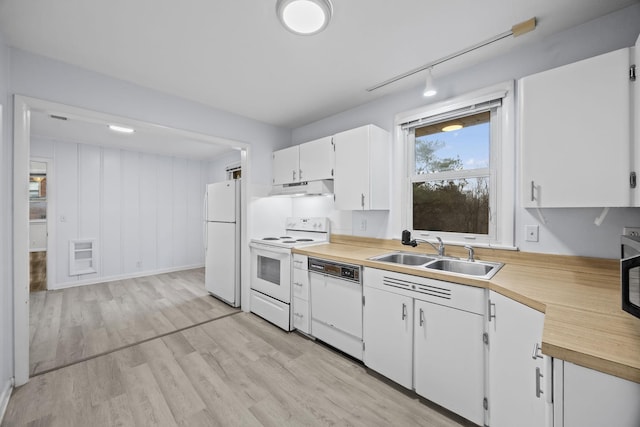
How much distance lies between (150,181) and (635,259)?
20.9 ft

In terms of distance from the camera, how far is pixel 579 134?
1.44 meters

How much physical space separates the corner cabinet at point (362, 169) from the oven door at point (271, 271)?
0.85 metres

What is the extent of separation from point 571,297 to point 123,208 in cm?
625

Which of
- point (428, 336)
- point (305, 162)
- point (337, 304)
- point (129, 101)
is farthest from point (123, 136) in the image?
point (428, 336)

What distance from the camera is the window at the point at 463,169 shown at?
2025 mm

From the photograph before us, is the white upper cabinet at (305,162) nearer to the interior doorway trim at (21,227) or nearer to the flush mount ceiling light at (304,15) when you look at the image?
the flush mount ceiling light at (304,15)

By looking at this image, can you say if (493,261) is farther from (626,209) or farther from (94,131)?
(94,131)

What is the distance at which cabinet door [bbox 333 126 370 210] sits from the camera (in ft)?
8.38

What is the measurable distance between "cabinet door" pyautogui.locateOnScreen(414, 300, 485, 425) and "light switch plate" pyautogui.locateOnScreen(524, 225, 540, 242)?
822 millimetres

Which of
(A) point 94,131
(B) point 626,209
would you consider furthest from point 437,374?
(A) point 94,131

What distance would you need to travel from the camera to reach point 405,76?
2.33 meters

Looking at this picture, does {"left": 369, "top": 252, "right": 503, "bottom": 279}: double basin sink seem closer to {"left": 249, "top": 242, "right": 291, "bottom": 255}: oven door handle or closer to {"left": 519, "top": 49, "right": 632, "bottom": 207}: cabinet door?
{"left": 519, "top": 49, "right": 632, "bottom": 207}: cabinet door

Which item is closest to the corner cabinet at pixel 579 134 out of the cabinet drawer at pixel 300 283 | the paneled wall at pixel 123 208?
the cabinet drawer at pixel 300 283

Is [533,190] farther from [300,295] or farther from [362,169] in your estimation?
[300,295]
